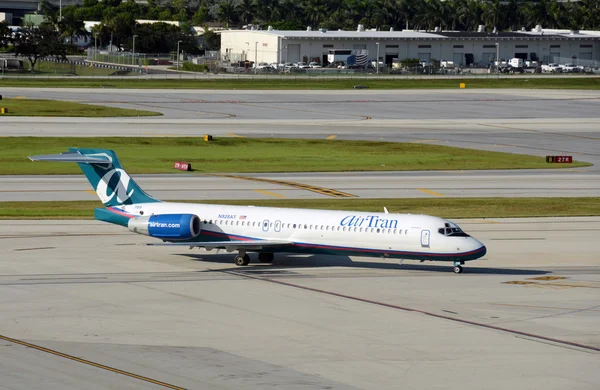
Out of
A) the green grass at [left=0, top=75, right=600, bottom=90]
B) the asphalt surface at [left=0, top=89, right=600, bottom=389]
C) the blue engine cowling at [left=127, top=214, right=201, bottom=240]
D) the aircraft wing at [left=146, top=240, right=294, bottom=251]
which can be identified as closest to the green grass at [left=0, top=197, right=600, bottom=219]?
the asphalt surface at [left=0, top=89, right=600, bottom=389]

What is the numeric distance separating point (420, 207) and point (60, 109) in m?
70.2

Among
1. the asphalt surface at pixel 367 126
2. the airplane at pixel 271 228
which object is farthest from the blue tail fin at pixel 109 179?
the asphalt surface at pixel 367 126

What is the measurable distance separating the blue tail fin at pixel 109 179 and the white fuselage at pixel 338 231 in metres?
0.72

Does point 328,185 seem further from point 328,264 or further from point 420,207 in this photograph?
point 328,264

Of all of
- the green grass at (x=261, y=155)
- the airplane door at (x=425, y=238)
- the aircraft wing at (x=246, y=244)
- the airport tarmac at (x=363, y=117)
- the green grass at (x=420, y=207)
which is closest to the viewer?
the airplane door at (x=425, y=238)

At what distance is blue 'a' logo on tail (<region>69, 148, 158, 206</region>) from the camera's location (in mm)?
51031

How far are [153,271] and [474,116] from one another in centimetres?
9011

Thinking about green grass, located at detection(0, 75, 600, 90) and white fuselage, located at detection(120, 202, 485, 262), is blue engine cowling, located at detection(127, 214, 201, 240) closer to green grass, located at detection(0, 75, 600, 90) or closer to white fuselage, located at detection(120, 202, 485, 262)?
white fuselage, located at detection(120, 202, 485, 262)

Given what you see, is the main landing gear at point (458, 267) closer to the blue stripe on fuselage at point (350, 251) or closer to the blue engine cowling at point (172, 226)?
the blue stripe on fuselage at point (350, 251)

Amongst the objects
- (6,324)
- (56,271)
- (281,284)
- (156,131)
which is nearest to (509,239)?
(281,284)

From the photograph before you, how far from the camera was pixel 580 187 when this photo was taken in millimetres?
76875

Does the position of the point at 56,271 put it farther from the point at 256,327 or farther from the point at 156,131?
the point at 156,131

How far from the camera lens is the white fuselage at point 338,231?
149 feet

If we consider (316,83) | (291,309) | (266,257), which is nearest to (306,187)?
(266,257)
